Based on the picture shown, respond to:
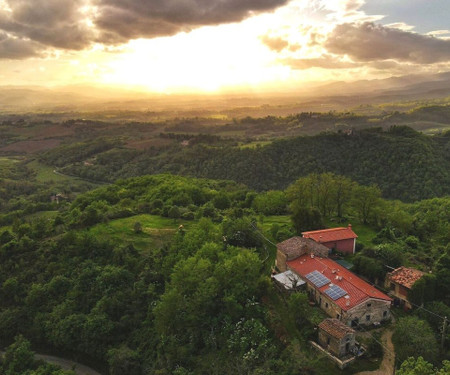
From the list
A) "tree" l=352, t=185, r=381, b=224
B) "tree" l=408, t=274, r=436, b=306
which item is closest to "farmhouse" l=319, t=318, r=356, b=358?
"tree" l=408, t=274, r=436, b=306

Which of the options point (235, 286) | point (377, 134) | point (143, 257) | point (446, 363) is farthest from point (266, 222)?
point (377, 134)

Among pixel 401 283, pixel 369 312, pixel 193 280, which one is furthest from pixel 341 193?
pixel 193 280

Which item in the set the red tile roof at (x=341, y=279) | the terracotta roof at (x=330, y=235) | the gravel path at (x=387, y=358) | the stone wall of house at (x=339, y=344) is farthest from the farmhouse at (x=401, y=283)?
the stone wall of house at (x=339, y=344)

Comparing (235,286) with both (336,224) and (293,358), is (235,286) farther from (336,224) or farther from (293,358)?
(336,224)

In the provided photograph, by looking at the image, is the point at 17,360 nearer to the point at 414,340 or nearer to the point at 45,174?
the point at 414,340

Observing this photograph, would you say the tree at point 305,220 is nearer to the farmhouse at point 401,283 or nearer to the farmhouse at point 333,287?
the farmhouse at point 333,287

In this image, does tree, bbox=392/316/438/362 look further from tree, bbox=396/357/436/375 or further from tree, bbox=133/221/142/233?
tree, bbox=133/221/142/233
